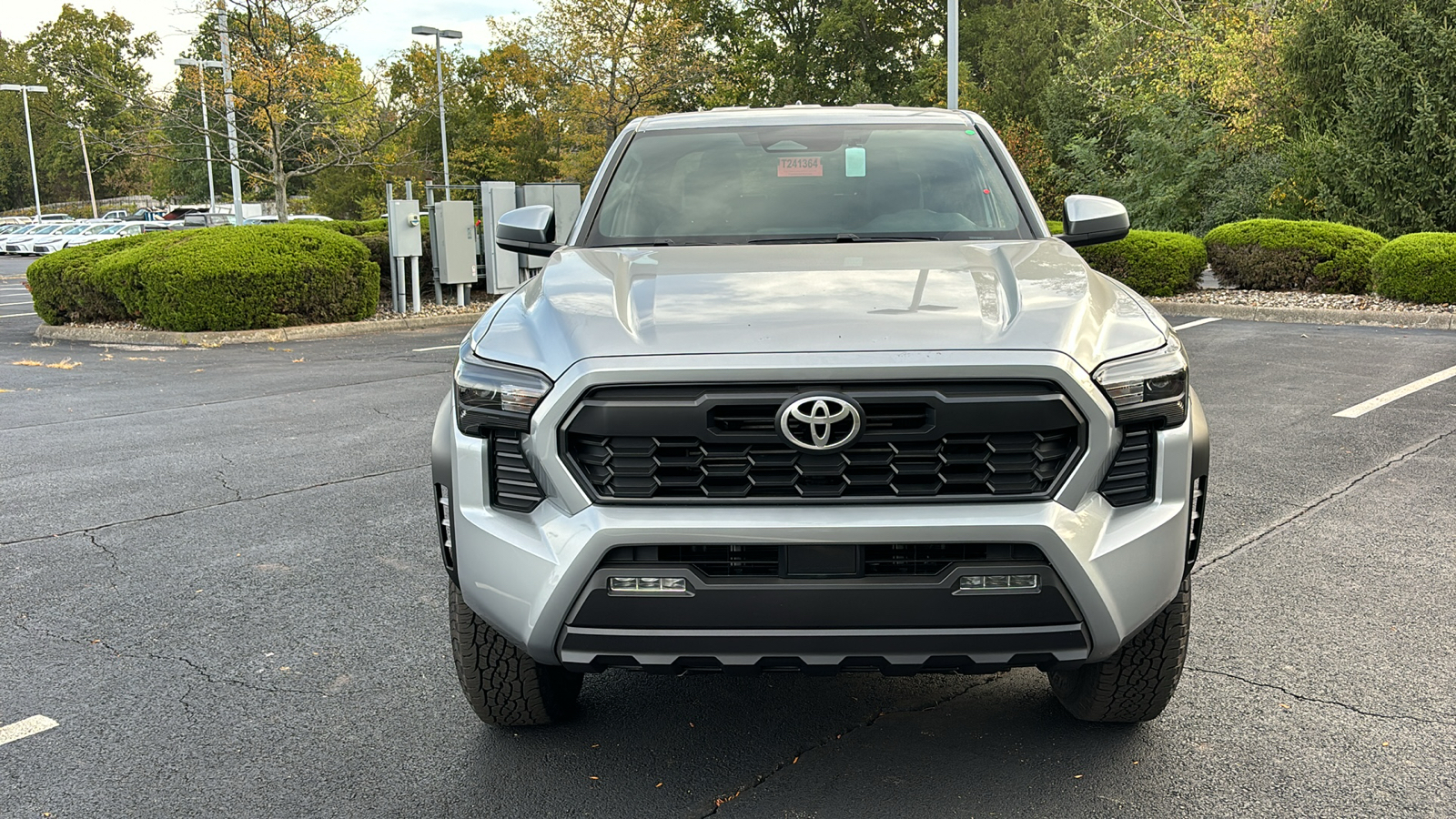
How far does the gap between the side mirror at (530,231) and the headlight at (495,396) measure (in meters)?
1.51

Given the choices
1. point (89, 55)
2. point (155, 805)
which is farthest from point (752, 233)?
point (89, 55)

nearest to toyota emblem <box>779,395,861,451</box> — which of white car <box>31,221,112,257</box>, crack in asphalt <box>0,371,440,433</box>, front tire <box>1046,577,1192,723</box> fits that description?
front tire <box>1046,577,1192,723</box>

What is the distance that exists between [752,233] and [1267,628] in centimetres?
229

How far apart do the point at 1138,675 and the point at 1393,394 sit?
7.31 m

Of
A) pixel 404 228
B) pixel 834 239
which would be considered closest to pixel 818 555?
pixel 834 239

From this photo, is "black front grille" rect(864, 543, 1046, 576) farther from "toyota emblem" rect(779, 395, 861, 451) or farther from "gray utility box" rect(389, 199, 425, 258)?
"gray utility box" rect(389, 199, 425, 258)

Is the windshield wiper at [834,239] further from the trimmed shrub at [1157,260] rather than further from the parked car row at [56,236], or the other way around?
the parked car row at [56,236]

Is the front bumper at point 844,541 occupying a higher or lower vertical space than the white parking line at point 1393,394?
higher

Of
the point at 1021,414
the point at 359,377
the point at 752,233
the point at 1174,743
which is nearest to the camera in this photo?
the point at 1021,414

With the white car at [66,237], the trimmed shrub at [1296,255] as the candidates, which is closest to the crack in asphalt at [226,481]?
the trimmed shrub at [1296,255]

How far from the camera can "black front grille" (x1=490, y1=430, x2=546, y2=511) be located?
2.81 metres

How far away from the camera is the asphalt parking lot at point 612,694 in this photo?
3135mm

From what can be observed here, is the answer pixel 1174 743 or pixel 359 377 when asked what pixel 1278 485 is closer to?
pixel 1174 743

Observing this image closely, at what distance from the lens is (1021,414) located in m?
2.69
